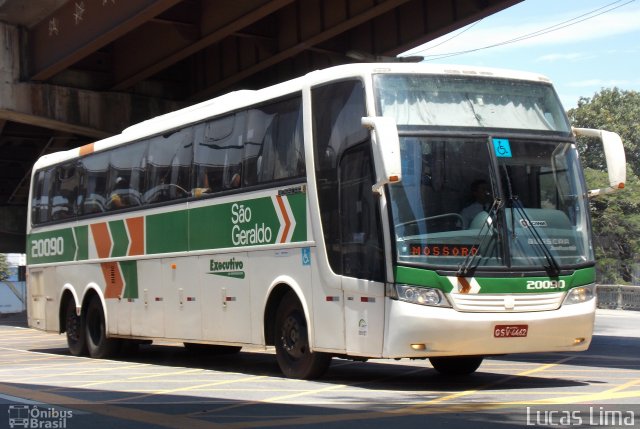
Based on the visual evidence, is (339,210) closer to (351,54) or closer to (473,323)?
(473,323)

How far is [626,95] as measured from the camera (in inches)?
3263

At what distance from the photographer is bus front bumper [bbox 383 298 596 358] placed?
10820 mm

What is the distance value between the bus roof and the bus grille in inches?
103

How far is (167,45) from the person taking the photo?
27.6m

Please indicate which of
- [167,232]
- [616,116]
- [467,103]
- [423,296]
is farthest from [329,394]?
[616,116]

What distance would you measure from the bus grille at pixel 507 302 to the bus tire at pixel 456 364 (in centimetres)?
212

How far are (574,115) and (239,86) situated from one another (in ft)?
165

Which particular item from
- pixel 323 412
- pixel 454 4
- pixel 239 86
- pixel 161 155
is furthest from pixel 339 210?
pixel 239 86

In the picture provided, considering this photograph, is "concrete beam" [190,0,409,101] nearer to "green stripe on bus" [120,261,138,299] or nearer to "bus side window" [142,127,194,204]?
"bus side window" [142,127,194,204]

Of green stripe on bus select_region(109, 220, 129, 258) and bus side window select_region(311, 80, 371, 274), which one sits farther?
green stripe on bus select_region(109, 220, 129, 258)

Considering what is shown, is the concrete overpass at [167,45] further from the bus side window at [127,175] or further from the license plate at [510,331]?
the license plate at [510,331]

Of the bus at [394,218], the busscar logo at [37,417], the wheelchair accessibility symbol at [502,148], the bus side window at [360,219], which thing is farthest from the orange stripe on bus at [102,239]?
the wheelchair accessibility symbol at [502,148]

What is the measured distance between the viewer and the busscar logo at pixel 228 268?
1409 cm

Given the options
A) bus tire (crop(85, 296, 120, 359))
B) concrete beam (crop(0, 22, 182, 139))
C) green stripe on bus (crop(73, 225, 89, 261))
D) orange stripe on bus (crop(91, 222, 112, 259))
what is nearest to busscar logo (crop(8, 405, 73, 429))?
orange stripe on bus (crop(91, 222, 112, 259))
